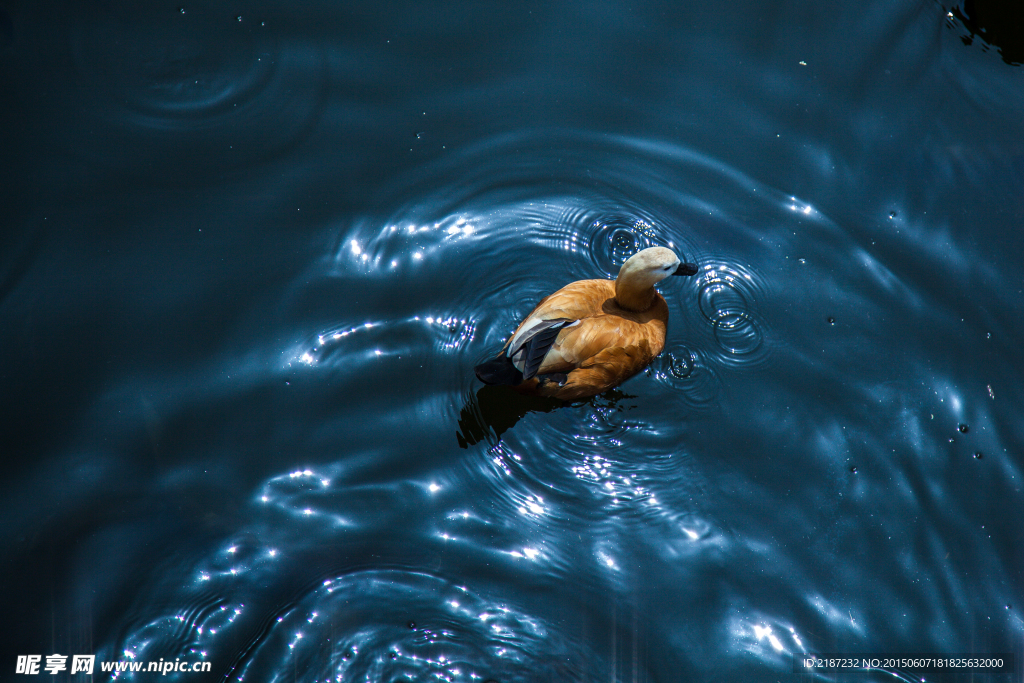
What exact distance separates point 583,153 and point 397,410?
91.4 inches

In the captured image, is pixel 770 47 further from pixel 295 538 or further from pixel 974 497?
pixel 295 538

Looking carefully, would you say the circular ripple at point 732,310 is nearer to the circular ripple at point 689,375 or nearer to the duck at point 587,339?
the circular ripple at point 689,375

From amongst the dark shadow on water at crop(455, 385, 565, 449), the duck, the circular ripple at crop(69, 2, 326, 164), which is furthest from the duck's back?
the circular ripple at crop(69, 2, 326, 164)

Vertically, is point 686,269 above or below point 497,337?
above

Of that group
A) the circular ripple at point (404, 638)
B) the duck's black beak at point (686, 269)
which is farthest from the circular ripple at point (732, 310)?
the circular ripple at point (404, 638)

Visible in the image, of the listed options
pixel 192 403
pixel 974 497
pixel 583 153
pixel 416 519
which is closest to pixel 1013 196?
pixel 974 497

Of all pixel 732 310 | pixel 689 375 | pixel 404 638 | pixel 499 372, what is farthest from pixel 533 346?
pixel 404 638

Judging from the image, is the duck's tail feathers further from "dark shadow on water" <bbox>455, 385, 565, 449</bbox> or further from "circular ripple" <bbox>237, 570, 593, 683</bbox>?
"circular ripple" <bbox>237, 570, 593, 683</bbox>

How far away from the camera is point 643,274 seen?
159 inches

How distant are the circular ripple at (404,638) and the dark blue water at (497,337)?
0.02 meters

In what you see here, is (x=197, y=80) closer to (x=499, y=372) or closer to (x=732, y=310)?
(x=499, y=372)

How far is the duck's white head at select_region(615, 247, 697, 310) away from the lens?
4.03 m

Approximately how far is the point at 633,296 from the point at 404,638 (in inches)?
88.1

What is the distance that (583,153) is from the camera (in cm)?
514
